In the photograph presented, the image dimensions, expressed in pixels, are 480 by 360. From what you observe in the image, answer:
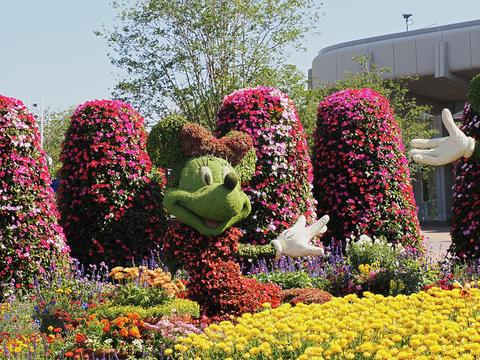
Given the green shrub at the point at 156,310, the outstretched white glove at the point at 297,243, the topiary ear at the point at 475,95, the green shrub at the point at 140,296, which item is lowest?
the green shrub at the point at 156,310

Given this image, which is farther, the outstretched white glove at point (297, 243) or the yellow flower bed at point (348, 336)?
the outstretched white glove at point (297, 243)

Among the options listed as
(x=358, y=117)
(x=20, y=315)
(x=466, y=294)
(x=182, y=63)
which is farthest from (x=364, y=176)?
(x=182, y=63)

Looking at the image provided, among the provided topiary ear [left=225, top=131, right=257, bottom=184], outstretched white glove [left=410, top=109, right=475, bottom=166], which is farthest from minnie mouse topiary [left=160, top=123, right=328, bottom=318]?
outstretched white glove [left=410, top=109, right=475, bottom=166]

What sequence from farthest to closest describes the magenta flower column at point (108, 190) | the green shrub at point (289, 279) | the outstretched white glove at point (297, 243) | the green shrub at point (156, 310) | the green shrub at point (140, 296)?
the magenta flower column at point (108, 190), the outstretched white glove at point (297, 243), the green shrub at point (289, 279), the green shrub at point (140, 296), the green shrub at point (156, 310)

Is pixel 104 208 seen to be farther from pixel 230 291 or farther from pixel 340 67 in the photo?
pixel 340 67

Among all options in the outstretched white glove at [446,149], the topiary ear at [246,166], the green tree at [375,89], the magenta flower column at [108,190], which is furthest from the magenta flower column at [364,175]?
the green tree at [375,89]

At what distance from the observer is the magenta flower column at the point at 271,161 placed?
9000 mm

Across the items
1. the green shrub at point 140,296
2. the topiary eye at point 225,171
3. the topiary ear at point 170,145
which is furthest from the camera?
the topiary ear at point 170,145

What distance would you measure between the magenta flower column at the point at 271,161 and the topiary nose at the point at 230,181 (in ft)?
8.55

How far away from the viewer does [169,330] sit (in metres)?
5.28

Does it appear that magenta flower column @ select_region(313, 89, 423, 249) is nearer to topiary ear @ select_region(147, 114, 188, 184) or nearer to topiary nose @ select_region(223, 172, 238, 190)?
topiary ear @ select_region(147, 114, 188, 184)

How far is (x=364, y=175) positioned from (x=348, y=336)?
5.66m

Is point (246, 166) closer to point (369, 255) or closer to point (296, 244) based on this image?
point (296, 244)

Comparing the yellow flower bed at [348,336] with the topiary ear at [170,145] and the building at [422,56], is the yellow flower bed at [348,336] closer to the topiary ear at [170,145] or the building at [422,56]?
the topiary ear at [170,145]
